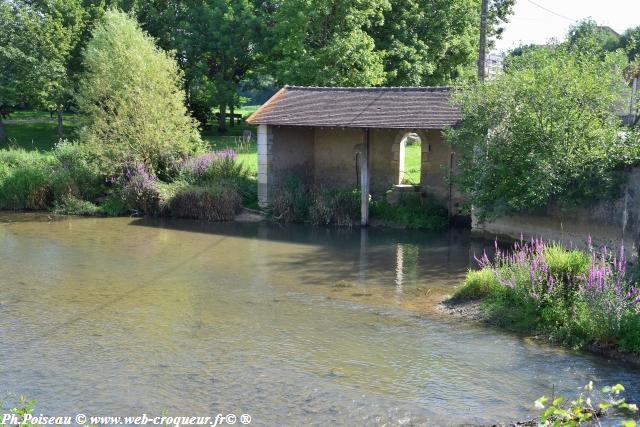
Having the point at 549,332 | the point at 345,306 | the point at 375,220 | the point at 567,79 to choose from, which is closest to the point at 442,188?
the point at 375,220

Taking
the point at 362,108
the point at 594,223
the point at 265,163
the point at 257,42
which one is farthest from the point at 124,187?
the point at 594,223

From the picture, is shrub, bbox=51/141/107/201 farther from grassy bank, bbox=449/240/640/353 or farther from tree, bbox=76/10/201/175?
grassy bank, bbox=449/240/640/353

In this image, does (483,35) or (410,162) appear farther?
(410,162)

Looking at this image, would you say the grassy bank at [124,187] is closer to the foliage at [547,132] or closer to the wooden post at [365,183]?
the wooden post at [365,183]

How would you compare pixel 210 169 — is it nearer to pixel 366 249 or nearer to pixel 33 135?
pixel 366 249

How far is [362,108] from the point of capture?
64.6 feet

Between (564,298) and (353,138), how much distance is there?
1243cm

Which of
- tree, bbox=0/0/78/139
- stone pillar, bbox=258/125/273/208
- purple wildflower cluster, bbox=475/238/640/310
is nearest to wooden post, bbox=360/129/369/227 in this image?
stone pillar, bbox=258/125/273/208

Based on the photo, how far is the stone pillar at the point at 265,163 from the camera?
20.7 metres

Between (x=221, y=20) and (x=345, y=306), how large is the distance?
22.4 meters

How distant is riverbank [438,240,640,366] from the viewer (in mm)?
9217

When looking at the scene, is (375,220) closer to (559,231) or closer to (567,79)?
(559,231)

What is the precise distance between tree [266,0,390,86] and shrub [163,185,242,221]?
6900mm

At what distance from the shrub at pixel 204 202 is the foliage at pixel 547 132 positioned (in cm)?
784
